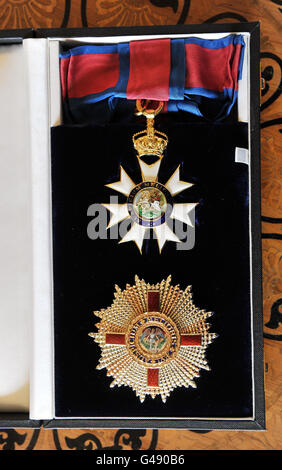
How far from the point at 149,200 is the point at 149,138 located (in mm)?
187

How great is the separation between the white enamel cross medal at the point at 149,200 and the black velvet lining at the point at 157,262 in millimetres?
22

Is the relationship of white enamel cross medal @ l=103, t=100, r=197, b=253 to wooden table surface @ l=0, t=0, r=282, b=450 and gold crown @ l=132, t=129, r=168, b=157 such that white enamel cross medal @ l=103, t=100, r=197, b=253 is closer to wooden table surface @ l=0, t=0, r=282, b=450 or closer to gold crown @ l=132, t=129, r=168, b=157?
gold crown @ l=132, t=129, r=168, b=157

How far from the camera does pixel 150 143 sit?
1150 millimetres

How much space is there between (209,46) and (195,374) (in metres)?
1.01

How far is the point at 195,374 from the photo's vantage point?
3.85 feet

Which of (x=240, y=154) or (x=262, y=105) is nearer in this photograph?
(x=240, y=154)

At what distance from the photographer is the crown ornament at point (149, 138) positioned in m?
1.15

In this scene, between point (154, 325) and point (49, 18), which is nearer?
point (154, 325)

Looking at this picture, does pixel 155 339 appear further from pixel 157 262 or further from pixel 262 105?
pixel 262 105

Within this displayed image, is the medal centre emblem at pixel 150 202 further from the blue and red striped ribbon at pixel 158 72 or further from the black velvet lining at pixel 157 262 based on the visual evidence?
the blue and red striped ribbon at pixel 158 72

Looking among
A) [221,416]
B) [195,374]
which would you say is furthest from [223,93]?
[221,416]

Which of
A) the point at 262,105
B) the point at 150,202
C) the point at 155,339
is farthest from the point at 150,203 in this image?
the point at 262,105

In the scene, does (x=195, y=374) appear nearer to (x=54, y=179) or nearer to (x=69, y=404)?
(x=69, y=404)

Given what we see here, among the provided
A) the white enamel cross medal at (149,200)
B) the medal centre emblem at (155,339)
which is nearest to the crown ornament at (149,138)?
the white enamel cross medal at (149,200)
